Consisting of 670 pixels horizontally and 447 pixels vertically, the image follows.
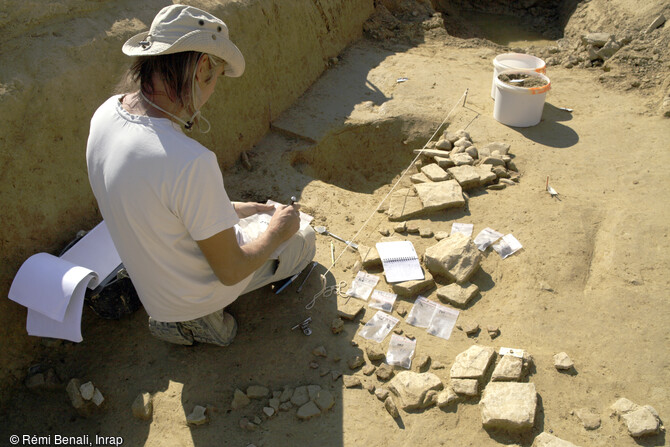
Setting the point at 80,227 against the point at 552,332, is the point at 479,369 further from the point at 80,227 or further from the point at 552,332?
the point at 80,227

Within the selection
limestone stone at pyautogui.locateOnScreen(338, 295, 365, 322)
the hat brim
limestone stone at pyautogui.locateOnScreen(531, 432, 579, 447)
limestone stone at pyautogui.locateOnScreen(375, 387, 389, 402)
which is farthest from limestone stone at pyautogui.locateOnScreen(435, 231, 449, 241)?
the hat brim

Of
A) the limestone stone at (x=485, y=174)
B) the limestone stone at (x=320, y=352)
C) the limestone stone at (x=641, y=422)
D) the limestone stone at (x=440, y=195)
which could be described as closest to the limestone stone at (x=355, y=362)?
the limestone stone at (x=320, y=352)

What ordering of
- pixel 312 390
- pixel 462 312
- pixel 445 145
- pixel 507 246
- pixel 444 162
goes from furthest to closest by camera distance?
pixel 445 145 → pixel 444 162 → pixel 507 246 → pixel 462 312 → pixel 312 390

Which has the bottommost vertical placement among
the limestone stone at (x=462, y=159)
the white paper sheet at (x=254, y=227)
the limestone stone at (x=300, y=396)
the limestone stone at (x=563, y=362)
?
the limestone stone at (x=300, y=396)

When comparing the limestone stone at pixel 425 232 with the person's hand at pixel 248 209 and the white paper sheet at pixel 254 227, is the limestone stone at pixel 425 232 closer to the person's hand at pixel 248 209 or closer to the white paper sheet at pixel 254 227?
the white paper sheet at pixel 254 227

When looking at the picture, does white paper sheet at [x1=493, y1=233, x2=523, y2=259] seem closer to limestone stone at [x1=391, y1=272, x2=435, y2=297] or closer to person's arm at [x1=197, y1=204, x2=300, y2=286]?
limestone stone at [x1=391, y1=272, x2=435, y2=297]

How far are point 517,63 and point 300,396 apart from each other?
178 inches

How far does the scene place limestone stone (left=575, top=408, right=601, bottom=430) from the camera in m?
2.60

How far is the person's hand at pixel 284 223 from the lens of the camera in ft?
9.12

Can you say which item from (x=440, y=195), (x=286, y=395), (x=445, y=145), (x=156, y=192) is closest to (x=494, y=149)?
(x=445, y=145)

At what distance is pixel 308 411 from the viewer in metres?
2.72

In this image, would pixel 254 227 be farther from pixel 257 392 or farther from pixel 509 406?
pixel 509 406

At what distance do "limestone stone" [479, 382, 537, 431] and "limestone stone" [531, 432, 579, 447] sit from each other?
73 mm

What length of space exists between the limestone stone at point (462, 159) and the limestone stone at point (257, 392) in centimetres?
276
